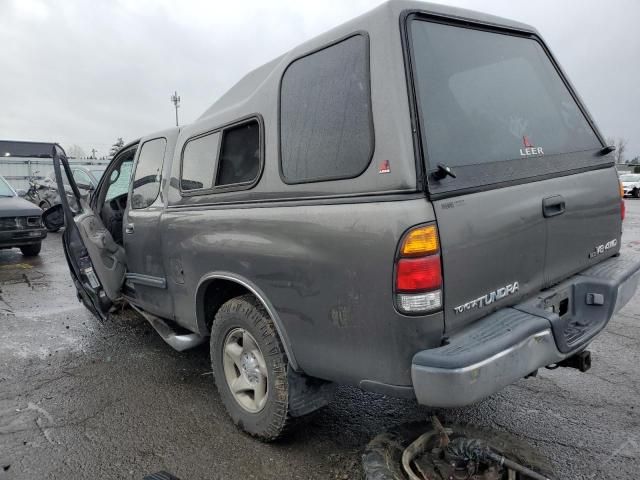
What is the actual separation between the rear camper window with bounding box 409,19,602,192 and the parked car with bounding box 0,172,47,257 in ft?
28.7

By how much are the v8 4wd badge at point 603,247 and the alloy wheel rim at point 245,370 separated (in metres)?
2.09

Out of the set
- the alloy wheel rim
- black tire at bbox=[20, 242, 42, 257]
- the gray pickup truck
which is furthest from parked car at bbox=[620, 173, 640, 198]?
the alloy wheel rim

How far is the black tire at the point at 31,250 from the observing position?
31.2 ft

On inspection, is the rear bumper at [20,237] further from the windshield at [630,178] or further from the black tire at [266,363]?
the windshield at [630,178]

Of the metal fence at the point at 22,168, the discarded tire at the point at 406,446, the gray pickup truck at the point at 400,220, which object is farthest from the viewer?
the metal fence at the point at 22,168

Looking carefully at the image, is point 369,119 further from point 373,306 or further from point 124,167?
point 124,167

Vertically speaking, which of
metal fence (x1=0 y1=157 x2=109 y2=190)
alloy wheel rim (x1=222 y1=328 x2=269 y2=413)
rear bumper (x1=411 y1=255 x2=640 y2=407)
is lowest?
alloy wheel rim (x1=222 y1=328 x2=269 y2=413)

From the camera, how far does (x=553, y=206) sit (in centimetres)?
248

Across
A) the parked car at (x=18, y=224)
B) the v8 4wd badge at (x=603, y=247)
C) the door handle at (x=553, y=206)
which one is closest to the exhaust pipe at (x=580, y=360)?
the v8 4wd badge at (x=603, y=247)

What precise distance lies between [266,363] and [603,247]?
2196 millimetres

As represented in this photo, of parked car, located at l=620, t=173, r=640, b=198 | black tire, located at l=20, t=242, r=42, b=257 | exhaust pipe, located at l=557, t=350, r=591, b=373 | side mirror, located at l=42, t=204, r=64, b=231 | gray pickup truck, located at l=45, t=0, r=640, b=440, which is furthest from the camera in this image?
parked car, located at l=620, t=173, r=640, b=198

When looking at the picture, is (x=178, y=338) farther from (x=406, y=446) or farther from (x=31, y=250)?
(x=31, y=250)

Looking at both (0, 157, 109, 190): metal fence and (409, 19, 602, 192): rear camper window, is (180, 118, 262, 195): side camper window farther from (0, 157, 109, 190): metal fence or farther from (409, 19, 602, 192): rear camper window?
(0, 157, 109, 190): metal fence

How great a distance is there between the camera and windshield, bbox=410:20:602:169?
7.28ft
